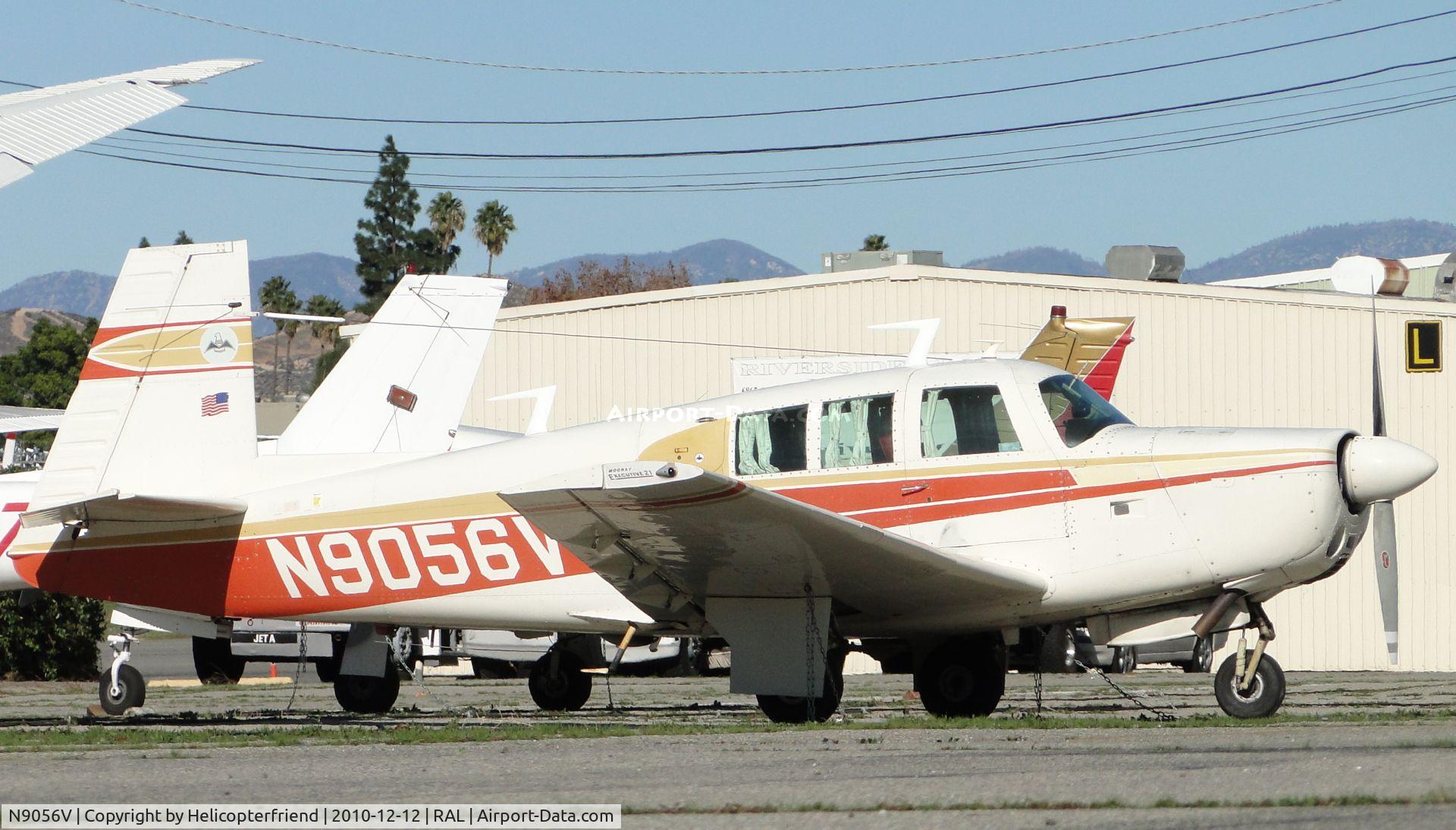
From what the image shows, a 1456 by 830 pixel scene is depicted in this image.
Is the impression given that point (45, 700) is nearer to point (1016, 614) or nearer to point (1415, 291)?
point (1016, 614)

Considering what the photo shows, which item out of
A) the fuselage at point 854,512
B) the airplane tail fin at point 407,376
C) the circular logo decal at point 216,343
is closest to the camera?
the fuselage at point 854,512

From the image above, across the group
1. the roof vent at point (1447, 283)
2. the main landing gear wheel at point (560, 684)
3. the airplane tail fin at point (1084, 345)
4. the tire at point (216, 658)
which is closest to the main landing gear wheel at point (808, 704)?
the main landing gear wheel at point (560, 684)

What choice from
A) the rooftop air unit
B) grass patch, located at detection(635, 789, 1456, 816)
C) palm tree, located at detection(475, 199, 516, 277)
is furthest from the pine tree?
grass patch, located at detection(635, 789, 1456, 816)

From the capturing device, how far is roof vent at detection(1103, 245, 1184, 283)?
28.0 m

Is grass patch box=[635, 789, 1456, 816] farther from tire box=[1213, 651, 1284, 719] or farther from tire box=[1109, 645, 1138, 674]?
tire box=[1109, 645, 1138, 674]

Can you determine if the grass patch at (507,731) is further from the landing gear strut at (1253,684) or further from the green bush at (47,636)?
the green bush at (47,636)

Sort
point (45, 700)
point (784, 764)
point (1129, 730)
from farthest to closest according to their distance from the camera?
point (45, 700), point (1129, 730), point (784, 764)

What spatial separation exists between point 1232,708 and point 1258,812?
15.9 feet

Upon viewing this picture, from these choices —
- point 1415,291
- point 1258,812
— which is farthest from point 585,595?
point 1415,291

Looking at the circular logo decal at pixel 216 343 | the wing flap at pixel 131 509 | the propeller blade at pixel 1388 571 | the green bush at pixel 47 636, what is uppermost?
the circular logo decal at pixel 216 343

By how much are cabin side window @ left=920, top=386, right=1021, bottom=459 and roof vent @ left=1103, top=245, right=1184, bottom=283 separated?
1821 cm

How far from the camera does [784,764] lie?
7625 millimetres

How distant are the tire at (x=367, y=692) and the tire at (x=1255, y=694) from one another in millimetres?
7093

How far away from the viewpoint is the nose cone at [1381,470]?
9.97 m
